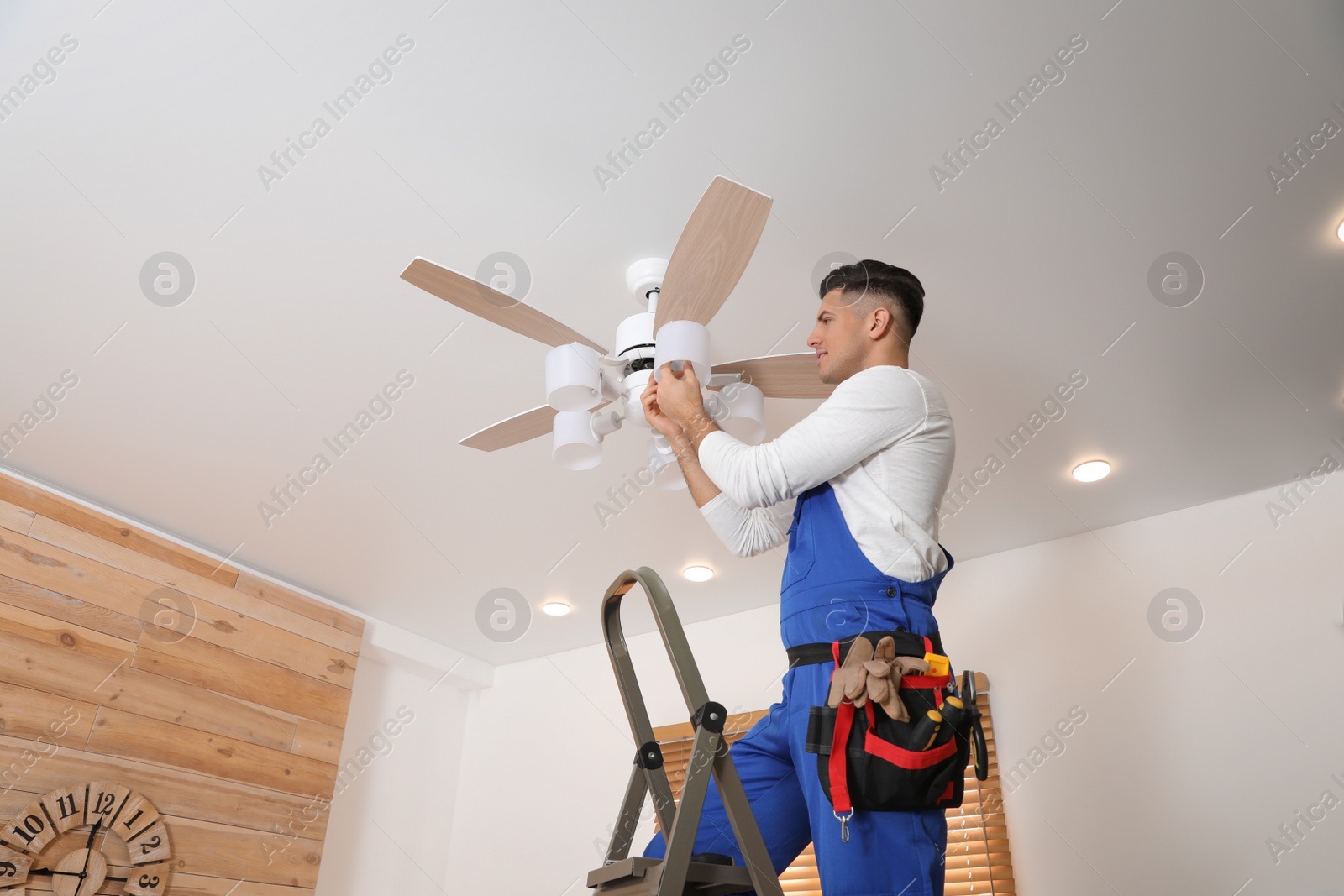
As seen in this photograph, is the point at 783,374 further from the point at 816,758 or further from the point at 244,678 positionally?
the point at 244,678

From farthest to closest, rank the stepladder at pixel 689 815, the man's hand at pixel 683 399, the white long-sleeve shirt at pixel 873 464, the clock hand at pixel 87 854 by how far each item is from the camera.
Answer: the clock hand at pixel 87 854 → the man's hand at pixel 683 399 → the white long-sleeve shirt at pixel 873 464 → the stepladder at pixel 689 815

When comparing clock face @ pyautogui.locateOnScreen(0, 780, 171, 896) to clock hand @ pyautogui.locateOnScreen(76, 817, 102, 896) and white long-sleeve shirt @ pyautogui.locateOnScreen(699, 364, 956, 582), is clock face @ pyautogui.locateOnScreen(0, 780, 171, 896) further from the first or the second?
white long-sleeve shirt @ pyautogui.locateOnScreen(699, 364, 956, 582)

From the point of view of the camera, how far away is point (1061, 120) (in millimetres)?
1961

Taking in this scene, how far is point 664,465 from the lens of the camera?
6.84ft

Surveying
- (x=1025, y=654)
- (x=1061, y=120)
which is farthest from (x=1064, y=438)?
(x=1061, y=120)

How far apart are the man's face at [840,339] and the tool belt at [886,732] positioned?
0.58 meters

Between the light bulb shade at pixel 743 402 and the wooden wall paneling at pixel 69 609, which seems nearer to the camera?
the light bulb shade at pixel 743 402

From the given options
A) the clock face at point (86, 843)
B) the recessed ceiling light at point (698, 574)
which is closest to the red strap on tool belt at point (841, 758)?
the recessed ceiling light at point (698, 574)

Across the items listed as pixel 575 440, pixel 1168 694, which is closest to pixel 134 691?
pixel 575 440

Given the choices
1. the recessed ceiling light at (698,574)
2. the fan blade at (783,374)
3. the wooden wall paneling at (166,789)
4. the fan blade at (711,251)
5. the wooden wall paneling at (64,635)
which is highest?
the recessed ceiling light at (698,574)

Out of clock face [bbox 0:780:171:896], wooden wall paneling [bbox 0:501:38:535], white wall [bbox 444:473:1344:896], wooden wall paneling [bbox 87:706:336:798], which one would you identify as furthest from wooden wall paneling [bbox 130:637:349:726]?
white wall [bbox 444:473:1344:896]

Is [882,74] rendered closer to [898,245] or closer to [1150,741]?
[898,245]

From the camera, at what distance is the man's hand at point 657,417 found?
1658mm

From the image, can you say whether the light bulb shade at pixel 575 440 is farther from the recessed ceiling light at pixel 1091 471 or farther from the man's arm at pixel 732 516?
the recessed ceiling light at pixel 1091 471
